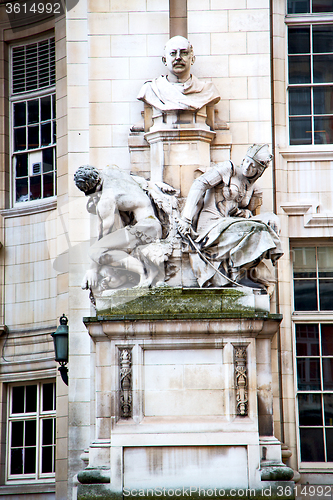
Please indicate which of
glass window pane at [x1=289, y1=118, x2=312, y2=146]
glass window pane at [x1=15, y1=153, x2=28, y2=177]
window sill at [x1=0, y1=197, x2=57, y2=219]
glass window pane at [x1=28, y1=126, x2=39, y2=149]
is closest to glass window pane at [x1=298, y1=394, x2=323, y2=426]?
glass window pane at [x1=289, y1=118, x2=312, y2=146]

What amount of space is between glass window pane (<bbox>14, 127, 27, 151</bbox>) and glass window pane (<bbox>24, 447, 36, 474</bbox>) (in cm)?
539

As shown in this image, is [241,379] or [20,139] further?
[20,139]

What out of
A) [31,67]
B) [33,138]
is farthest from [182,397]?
[31,67]

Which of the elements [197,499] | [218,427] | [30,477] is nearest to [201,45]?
[218,427]

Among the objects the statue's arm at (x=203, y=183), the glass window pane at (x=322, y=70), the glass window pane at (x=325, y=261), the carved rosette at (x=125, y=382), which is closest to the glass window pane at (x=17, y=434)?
the carved rosette at (x=125, y=382)

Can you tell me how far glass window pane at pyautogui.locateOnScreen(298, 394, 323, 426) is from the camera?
12938mm

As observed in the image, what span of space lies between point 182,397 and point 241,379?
80 centimetres

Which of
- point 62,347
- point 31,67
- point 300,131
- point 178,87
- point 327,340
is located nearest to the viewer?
point 62,347

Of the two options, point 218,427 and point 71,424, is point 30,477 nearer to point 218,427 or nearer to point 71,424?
point 71,424

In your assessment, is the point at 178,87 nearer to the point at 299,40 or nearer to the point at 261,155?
the point at 261,155

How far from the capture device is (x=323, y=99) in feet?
45.8

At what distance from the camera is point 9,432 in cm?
1506

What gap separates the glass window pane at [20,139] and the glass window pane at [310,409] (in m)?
6.82

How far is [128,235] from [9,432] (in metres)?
5.01
